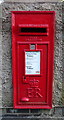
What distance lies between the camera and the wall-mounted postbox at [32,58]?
7.67 feet

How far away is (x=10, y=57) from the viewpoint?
8.37 feet

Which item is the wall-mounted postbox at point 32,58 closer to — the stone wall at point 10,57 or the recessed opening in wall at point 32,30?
the recessed opening in wall at point 32,30

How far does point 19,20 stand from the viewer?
2.34 m

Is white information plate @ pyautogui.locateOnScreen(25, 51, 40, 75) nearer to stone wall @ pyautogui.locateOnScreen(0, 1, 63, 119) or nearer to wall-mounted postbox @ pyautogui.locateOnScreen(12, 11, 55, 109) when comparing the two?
wall-mounted postbox @ pyautogui.locateOnScreen(12, 11, 55, 109)

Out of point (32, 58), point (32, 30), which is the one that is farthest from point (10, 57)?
point (32, 30)

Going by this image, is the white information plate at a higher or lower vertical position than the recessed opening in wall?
lower

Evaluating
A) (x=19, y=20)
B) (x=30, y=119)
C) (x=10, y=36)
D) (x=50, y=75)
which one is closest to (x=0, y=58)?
(x=10, y=36)

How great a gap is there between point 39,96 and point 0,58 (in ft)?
2.86

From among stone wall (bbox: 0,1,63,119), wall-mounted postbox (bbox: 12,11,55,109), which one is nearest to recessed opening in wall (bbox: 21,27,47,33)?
wall-mounted postbox (bbox: 12,11,55,109)

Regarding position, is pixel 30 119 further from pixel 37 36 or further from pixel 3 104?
pixel 37 36

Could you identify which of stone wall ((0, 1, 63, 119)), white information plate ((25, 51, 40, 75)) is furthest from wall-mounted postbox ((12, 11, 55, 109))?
stone wall ((0, 1, 63, 119))

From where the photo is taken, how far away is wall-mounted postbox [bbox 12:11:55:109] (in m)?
2.34

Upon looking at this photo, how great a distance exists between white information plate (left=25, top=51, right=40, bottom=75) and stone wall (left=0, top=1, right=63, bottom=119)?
1.00ft

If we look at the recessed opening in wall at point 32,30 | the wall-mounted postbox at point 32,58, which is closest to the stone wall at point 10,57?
the wall-mounted postbox at point 32,58
